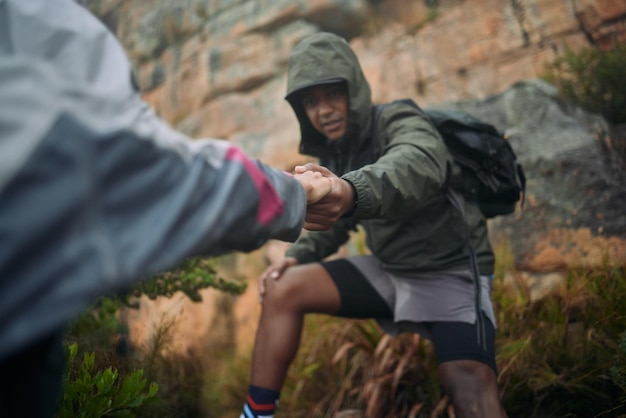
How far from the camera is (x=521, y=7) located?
227 inches

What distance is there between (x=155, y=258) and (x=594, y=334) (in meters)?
2.54

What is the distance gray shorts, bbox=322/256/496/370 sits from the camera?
6.37 feet

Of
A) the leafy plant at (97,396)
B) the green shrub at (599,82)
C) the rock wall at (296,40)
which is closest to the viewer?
the leafy plant at (97,396)

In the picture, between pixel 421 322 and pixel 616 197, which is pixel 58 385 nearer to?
pixel 421 322

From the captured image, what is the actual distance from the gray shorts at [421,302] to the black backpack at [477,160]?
1.30ft

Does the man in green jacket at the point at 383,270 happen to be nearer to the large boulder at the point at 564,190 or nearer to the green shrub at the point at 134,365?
the green shrub at the point at 134,365

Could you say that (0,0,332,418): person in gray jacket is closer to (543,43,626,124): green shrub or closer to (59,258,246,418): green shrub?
(59,258,246,418): green shrub

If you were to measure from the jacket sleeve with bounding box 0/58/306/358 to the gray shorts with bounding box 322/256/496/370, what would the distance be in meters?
1.42

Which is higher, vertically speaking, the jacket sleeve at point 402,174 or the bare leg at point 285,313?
the jacket sleeve at point 402,174

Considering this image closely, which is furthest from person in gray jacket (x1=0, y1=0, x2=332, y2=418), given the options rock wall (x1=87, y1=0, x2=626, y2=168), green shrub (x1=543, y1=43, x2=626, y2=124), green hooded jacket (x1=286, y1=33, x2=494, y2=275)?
rock wall (x1=87, y1=0, x2=626, y2=168)

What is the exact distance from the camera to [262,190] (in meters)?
0.93

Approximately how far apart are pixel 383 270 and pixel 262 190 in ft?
5.10

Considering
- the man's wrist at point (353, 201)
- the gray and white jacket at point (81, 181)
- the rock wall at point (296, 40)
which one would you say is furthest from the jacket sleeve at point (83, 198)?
the rock wall at point (296, 40)

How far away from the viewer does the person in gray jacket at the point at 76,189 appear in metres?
0.63
